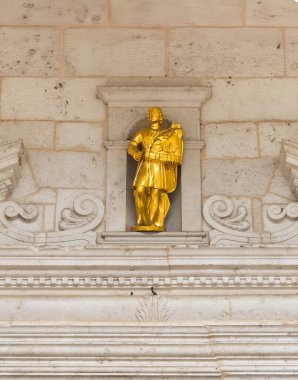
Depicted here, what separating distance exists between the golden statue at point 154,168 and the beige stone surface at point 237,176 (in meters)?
0.26

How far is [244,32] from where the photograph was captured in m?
9.34

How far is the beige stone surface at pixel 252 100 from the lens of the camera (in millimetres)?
9102

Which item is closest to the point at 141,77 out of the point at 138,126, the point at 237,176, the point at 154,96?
the point at 154,96

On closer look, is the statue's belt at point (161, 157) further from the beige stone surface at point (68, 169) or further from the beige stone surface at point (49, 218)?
the beige stone surface at point (49, 218)

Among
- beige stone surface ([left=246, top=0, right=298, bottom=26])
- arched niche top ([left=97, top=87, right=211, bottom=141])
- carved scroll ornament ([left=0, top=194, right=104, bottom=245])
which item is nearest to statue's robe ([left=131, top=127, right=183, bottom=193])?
arched niche top ([left=97, top=87, right=211, bottom=141])

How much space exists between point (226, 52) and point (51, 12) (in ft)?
4.44

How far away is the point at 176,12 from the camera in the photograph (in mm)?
9406

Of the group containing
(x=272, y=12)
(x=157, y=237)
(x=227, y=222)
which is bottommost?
(x=157, y=237)

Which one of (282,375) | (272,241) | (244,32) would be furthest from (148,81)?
(282,375)

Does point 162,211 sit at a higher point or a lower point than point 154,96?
lower

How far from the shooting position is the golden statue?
8.70 metres

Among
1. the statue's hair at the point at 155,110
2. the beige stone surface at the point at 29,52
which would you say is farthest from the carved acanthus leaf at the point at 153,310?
the beige stone surface at the point at 29,52

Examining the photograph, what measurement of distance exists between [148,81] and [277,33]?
1.05 metres

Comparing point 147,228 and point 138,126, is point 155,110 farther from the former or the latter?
point 147,228
